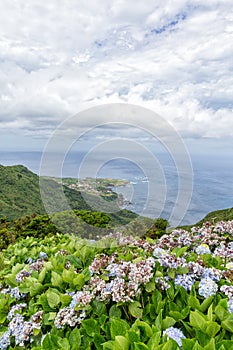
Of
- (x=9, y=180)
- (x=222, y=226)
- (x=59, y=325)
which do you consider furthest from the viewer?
(x=9, y=180)

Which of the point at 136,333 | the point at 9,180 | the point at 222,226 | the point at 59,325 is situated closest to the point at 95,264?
the point at 59,325

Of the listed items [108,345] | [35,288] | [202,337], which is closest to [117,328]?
[108,345]

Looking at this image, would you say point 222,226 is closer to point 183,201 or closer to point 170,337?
point 183,201

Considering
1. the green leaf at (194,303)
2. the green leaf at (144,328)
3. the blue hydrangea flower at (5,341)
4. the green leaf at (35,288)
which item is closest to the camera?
the green leaf at (144,328)

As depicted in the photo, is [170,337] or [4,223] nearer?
[170,337]

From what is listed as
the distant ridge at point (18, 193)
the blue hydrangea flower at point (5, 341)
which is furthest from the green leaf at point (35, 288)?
the distant ridge at point (18, 193)

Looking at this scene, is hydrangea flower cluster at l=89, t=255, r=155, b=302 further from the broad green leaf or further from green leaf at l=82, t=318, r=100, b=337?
the broad green leaf

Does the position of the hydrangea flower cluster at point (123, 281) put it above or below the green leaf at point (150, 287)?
above

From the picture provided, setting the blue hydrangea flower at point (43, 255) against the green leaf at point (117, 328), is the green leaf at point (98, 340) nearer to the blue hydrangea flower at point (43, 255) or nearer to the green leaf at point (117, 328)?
the green leaf at point (117, 328)
